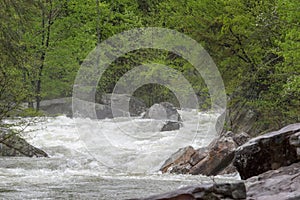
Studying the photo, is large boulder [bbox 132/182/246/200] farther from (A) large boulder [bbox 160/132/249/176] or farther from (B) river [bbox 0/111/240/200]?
(A) large boulder [bbox 160/132/249/176]

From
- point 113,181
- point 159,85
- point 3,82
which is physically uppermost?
point 159,85

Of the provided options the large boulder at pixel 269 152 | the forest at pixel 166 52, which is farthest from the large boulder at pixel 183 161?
the large boulder at pixel 269 152

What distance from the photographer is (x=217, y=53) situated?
63.9 feet

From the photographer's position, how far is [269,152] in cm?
863

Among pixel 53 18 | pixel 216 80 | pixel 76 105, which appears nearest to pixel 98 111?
pixel 76 105

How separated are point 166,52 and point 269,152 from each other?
1807 centimetres

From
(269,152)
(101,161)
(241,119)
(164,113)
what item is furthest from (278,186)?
(164,113)

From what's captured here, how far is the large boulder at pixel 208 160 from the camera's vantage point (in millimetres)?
12528

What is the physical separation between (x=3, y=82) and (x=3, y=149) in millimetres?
6362

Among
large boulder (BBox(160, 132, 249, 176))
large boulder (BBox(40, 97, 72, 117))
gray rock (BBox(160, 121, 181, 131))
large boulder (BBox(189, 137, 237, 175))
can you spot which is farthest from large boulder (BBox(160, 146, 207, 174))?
large boulder (BBox(40, 97, 72, 117))

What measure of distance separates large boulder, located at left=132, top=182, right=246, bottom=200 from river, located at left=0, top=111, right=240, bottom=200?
3216 millimetres

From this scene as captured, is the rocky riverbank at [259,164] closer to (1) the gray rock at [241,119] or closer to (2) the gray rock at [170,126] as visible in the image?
(1) the gray rock at [241,119]

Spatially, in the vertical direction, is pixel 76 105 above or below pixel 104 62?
below

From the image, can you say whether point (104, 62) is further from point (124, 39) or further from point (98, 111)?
point (98, 111)
